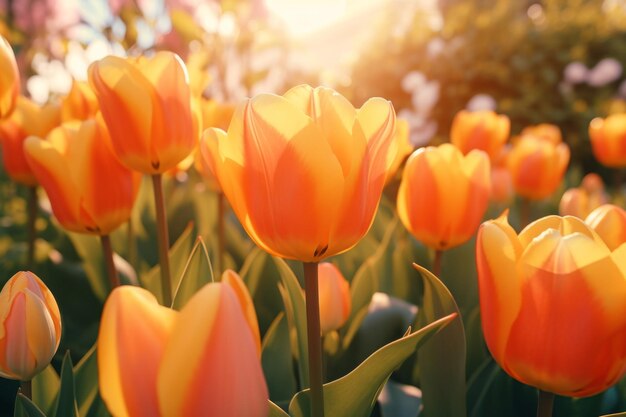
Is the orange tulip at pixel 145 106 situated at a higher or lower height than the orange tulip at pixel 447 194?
higher

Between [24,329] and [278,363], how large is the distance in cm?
53

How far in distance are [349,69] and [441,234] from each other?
504 centimetres

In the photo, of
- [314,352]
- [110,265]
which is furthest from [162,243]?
[314,352]

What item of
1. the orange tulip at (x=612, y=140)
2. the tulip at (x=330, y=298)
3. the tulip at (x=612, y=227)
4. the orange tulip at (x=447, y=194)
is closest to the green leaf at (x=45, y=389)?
the tulip at (x=330, y=298)

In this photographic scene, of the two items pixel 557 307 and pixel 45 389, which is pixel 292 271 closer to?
pixel 45 389

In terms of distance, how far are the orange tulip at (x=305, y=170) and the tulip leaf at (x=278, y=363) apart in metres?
0.49

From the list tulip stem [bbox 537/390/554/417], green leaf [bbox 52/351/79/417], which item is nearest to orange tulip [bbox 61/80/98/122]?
green leaf [bbox 52/351/79/417]

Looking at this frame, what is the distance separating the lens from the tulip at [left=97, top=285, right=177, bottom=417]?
21.1 inches

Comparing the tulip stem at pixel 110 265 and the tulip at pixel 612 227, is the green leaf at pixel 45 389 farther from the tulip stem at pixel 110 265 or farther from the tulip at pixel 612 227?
the tulip at pixel 612 227

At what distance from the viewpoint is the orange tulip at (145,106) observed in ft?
3.44

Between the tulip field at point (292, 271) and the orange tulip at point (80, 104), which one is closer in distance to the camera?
the tulip field at point (292, 271)

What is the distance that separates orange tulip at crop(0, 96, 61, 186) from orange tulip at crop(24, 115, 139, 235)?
1.42ft

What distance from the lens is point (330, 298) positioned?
3.66 feet

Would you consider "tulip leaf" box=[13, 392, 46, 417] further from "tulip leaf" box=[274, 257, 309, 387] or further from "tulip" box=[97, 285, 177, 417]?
"tulip leaf" box=[274, 257, 309, 387]
